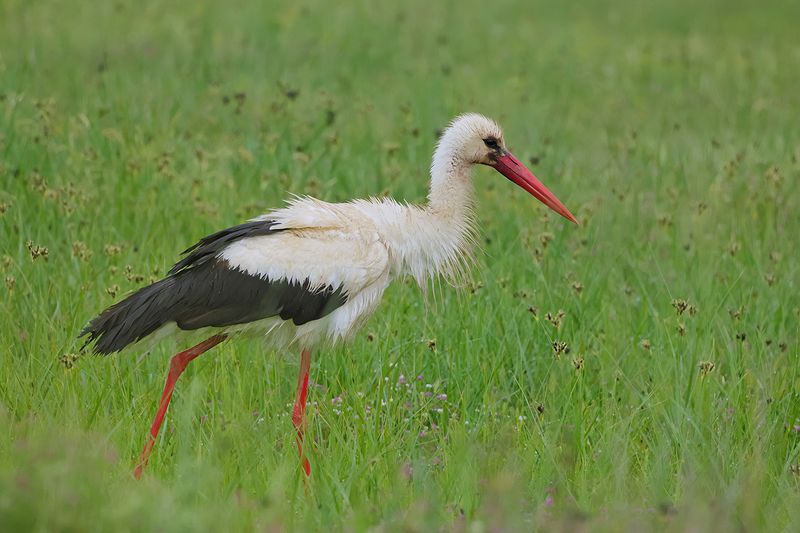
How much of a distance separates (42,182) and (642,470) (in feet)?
11.7

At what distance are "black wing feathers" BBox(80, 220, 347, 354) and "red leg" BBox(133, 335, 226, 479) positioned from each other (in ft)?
0.58

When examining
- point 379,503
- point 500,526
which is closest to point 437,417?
point 379,503

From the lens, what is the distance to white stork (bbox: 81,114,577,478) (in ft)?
15.0

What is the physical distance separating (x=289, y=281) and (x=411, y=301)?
1381 mm

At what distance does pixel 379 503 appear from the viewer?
12.5 ft

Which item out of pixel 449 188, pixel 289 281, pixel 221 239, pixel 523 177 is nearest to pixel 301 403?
pixel 289 281

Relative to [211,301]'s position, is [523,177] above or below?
above

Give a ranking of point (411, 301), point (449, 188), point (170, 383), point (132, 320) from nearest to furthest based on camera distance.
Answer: point (132, 320) → point (170, 383) → point (449, 188) → point (411, 301)

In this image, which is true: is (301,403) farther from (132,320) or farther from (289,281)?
(132,320)

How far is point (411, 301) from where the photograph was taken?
591 cm

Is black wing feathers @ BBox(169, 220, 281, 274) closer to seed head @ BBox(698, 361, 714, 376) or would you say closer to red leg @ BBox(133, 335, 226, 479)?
red leg @ BBox(133, 335, 226, 479)

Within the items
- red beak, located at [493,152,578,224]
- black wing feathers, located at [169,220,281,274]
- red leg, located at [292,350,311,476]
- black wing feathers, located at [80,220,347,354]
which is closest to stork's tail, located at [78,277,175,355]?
black wing feathers, located at [80,220,347,354]

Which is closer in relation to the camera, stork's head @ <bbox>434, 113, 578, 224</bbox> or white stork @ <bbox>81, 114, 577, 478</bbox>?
white stork @ <bbox>81, 114, 577, 478</bbox>

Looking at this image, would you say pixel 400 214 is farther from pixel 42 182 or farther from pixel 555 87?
pixel 555 87
